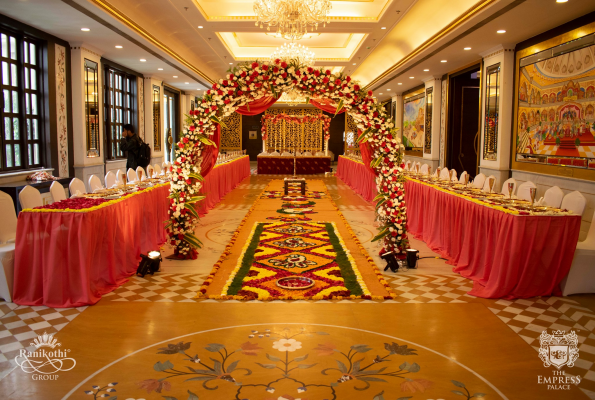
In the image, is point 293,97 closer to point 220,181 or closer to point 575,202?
point 220,181

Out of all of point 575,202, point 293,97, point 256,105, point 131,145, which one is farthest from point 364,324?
point 293,97

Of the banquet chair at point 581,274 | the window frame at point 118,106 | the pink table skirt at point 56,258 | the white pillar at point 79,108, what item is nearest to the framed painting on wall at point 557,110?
the banquet chair at point 581,274

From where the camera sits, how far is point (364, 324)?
367 cm

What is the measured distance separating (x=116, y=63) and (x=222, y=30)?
11.9 feet

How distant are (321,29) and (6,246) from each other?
6.84 m

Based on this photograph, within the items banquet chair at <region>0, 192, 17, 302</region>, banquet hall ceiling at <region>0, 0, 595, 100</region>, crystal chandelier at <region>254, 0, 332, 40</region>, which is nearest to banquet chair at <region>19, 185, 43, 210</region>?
banquet chair at <region>0, 192, 17, 302</region>

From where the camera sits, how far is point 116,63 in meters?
11.2

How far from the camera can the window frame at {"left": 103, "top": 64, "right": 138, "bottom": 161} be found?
1091 centimetres

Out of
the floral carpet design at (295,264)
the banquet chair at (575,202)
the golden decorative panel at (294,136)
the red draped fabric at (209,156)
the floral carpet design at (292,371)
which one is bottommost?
the floral carpet design at (292,371)

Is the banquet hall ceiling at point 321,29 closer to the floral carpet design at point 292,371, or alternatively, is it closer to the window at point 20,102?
the window at point 20,102

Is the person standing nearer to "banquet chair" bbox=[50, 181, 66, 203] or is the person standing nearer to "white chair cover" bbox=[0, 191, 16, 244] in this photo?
"banquet chair" bbox=[50, 181, 66, 203]

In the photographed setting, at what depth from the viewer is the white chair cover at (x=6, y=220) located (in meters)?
4.47

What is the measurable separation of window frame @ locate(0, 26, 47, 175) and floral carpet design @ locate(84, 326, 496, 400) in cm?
583

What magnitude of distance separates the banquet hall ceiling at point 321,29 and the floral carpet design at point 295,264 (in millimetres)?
3811
